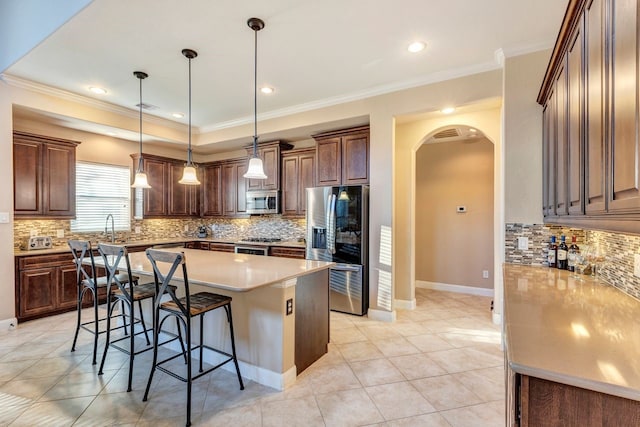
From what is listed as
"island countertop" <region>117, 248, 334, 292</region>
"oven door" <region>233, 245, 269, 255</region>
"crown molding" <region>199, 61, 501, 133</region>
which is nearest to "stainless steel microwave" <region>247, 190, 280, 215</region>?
"oven door" <region>233, 245, 269, 255</region>

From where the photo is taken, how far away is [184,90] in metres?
3.95

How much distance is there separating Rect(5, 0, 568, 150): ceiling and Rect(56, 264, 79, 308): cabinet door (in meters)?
2.33

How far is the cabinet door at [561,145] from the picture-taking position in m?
1.91

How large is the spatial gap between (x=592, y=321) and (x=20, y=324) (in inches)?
213

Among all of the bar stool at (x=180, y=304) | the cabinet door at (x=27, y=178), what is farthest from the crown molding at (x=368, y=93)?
the bar stool at (x=180, y=304)

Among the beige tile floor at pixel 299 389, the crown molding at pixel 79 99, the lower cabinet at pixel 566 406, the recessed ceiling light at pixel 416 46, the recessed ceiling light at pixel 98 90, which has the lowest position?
the beige tile floor at pixel 299 389

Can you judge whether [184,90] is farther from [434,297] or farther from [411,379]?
[434,297]

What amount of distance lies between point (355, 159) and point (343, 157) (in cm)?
20

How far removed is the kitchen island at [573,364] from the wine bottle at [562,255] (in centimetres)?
100

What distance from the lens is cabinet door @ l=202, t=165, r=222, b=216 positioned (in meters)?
6.04

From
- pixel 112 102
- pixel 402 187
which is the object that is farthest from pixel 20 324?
pixel 402 187

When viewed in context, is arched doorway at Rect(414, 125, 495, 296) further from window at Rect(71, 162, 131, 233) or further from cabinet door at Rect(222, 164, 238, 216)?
window at Rect(71, 162, 131, 233)

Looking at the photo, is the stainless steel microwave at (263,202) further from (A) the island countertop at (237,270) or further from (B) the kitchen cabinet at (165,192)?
(A) the island countertop at (237,270)

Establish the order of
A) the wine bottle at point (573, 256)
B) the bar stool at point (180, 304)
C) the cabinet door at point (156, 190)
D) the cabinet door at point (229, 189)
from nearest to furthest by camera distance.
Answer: the bar stool at point (180, 304), the wine bottle at point (573, 256), the cabinet door at point (156, 190), the cabinet door at point (229, 189)
